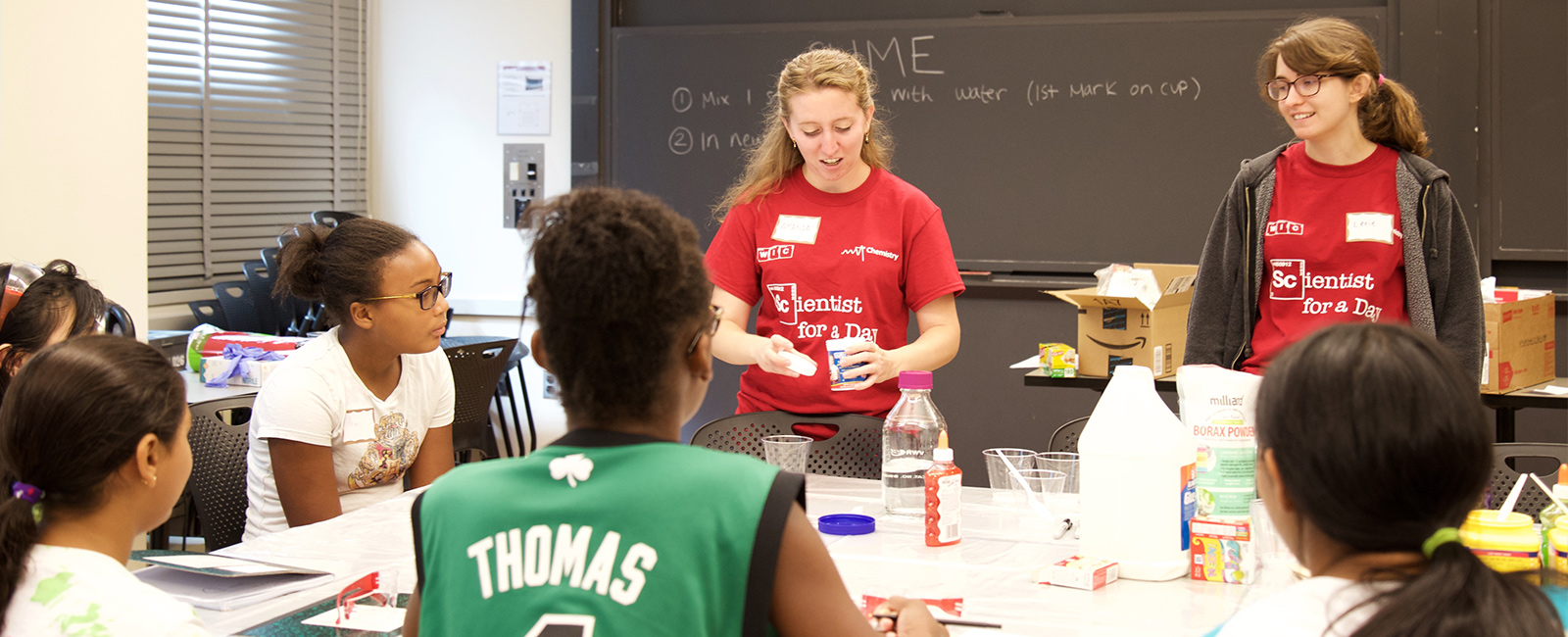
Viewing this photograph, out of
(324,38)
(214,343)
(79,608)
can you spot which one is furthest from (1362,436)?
(324,38)


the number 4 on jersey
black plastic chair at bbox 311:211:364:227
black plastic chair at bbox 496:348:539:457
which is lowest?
black plastic chair at bbox 496:348:539:457

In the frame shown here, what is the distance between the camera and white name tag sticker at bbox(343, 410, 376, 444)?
2.14m

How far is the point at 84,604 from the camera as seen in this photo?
1.13m

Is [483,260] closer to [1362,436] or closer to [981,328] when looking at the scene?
[981,328]

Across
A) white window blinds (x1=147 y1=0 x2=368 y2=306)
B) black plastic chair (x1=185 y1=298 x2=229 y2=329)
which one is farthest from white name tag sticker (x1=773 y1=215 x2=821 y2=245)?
white window blinds (x1=147 y1=0 x2=368 y2=306)

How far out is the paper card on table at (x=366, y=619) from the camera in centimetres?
139

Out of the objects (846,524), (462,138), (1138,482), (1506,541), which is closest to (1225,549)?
(1138,482)

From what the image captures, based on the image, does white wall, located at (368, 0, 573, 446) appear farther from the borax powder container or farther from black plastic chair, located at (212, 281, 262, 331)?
the borax powder container

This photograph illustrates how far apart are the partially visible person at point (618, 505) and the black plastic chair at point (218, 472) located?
4.58 feet

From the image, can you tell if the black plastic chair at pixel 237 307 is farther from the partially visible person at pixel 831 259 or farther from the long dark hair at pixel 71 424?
the long dark hair at pixel 71 424

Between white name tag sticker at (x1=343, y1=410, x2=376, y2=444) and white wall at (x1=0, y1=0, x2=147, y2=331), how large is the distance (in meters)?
1.28

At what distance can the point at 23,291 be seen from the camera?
78.9 inches

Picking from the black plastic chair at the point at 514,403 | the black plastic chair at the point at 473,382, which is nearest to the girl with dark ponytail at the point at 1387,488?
the black plastic chair at the point at 473,382

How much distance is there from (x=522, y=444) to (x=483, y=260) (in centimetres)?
90
